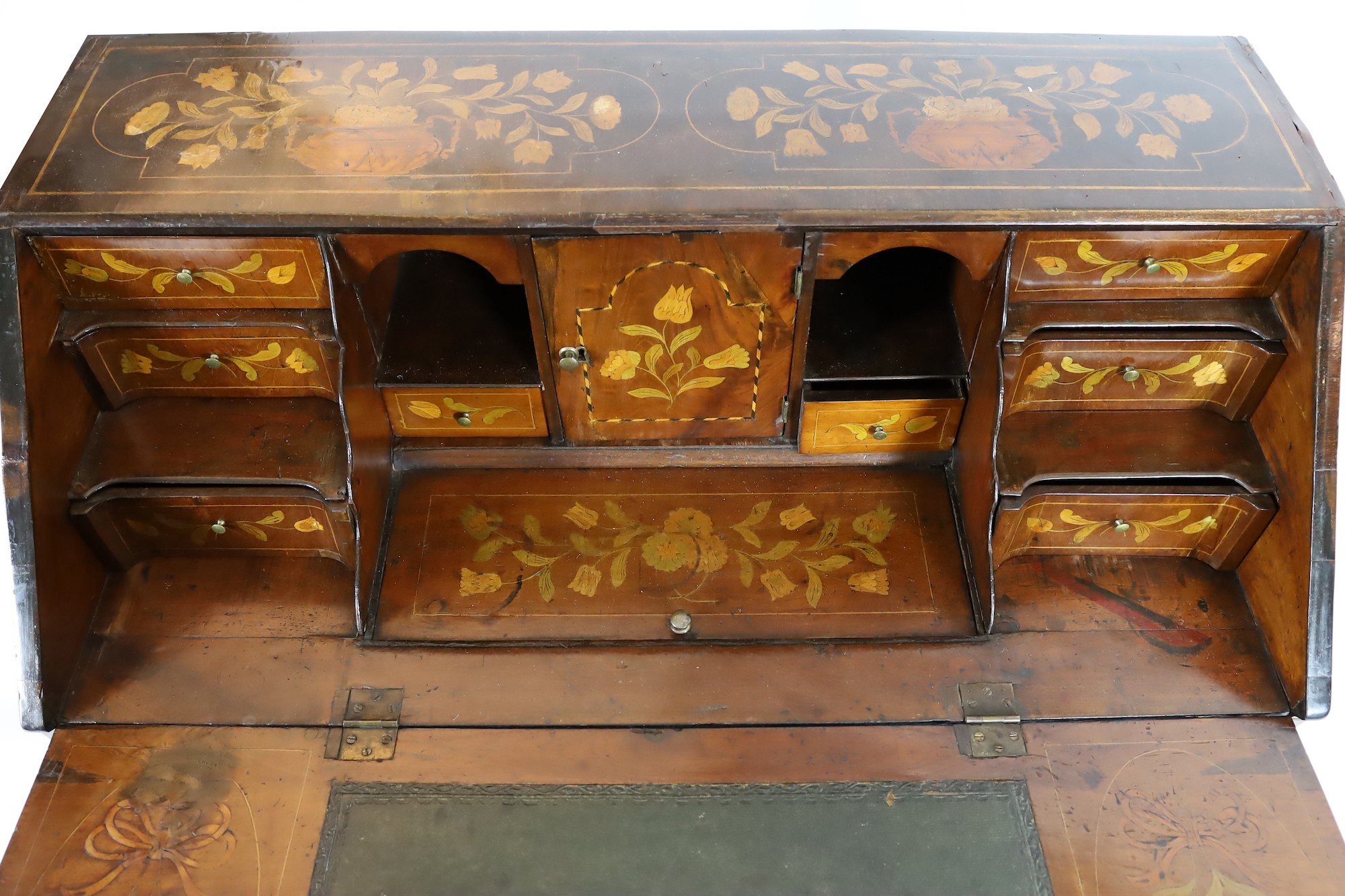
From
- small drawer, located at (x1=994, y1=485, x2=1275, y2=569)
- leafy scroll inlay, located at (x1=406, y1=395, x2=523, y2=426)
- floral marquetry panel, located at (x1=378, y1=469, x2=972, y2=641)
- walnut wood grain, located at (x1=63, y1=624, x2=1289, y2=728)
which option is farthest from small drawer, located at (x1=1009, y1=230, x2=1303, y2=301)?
leafy scroll inlay, located at (x1=406, y1=395, x2=523, y2=426)

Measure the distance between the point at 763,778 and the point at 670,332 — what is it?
89cm

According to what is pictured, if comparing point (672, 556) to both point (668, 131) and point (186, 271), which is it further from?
point (186, 271)

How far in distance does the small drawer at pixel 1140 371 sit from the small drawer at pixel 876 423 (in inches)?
6.4

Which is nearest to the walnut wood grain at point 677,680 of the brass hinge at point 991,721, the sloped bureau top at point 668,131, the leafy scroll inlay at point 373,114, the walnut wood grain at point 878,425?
the brass hinge at point 991,721

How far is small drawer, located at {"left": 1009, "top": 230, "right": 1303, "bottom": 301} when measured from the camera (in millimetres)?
2055

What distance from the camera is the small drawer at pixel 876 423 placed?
240cm

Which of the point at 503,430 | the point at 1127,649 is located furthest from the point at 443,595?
the point at 1127,649

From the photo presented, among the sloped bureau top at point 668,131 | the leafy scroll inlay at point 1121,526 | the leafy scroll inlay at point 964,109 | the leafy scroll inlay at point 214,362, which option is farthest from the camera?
the leafy scroll inlay at point 1121,526

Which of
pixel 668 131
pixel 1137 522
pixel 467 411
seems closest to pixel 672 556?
pixel 467 411

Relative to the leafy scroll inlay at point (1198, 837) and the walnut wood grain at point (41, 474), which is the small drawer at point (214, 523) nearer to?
the walnut wood grain at point (41, 474)

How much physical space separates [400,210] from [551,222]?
0.89ft

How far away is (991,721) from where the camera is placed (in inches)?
87.2

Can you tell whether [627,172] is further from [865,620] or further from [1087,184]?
[865,620]

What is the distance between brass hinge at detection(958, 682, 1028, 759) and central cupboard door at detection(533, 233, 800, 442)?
0.70m
